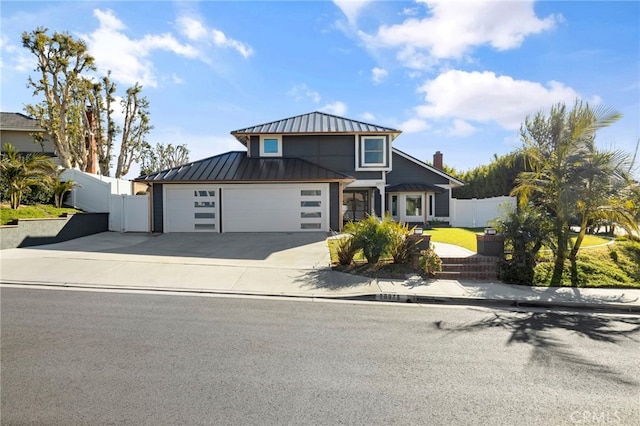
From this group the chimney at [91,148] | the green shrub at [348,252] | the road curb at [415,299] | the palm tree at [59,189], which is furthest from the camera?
the chimney at [91,148]

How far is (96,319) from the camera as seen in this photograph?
6.01 metres

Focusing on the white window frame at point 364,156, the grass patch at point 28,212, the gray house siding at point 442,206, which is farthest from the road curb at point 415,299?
the gray house siding at point 442,206

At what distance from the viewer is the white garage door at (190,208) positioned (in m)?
17.5

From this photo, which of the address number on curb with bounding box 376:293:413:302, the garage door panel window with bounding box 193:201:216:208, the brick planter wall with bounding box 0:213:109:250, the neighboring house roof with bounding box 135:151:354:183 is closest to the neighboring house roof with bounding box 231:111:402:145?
the neighboring house roof with bounding box 135:151:354:183

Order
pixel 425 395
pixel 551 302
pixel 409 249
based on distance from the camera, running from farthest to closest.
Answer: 1. pixel 409 249
2. pixel 551 302
3. pixel 425 395

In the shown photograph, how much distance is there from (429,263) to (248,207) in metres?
10.3

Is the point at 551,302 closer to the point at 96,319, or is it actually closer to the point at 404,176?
the point at 96,319

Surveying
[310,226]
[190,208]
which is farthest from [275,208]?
[190,208]

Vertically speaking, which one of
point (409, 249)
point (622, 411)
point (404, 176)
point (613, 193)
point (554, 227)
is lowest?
point (622, 411)

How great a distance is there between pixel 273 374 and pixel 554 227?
909 cm

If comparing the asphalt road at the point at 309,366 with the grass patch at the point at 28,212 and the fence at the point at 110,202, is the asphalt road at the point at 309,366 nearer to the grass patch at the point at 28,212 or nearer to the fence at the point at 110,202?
the grass patch at the point at 28,212

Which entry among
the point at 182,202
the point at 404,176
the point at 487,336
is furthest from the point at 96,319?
the point at 404,176

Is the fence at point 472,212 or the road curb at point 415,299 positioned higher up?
the fence at point 472,212

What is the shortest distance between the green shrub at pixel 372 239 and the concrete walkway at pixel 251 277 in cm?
101
